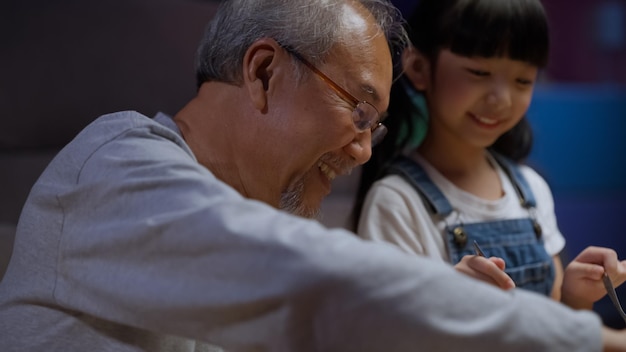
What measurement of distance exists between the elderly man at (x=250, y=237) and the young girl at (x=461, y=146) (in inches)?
12.3

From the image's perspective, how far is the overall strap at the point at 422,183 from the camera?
1498 millimetres

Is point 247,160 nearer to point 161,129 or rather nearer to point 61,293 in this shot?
point 161,129

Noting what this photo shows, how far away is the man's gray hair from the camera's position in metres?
1.08

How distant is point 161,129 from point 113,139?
5 centimetres

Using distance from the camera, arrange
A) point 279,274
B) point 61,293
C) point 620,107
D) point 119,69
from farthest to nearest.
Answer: point 620,107, point 119,69, point 61,293, point 279,274

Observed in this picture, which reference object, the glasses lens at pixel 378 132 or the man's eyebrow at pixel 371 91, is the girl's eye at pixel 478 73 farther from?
the man's eyebrow at pixel 371 91

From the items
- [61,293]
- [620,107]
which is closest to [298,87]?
[61,293]

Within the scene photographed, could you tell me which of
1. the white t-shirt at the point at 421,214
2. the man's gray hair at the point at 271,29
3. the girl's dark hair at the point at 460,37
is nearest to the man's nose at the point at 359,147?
the man's gray hair at the point at 271,29

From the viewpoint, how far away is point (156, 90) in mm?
2127

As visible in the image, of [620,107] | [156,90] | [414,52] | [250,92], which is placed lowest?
[620,107]

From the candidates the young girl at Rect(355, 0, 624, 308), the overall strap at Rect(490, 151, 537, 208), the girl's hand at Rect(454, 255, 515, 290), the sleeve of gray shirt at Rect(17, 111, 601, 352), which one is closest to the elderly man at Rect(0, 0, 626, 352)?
the sleeve of gray shirt at Rect(17, 111, 601, 352)

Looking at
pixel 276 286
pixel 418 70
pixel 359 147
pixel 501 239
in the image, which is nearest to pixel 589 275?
pixel 501 239

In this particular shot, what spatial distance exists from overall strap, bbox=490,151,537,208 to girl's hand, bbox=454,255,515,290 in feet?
1.98

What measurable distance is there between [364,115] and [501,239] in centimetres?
52
